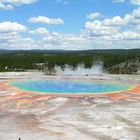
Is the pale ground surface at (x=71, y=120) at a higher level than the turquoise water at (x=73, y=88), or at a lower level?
lower

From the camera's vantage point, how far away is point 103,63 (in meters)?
78.5

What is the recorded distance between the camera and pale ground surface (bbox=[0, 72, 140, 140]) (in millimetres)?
18656

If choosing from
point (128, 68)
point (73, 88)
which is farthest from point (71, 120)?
point (128, 68)

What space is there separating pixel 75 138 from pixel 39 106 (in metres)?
8.89

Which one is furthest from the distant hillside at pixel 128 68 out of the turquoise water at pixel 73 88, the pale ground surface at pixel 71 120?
the pale ground surface at pixel 71 120

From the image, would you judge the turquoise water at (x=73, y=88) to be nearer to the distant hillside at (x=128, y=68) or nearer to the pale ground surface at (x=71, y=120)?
the pale ground surface at (x=71, y=120)

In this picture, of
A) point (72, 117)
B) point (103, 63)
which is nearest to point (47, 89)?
point (72, 117)

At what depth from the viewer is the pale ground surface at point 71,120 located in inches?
734

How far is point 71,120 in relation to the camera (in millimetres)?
22078

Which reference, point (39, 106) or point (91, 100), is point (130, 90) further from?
point (39, 106)

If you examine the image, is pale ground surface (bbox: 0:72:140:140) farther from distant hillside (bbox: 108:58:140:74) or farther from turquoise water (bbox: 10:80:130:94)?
distant hillside (bbox: 108:58:140:74)

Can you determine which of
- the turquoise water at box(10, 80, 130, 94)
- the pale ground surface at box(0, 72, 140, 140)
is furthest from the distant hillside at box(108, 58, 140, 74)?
the pale ground surface at box(0, 72, 140, 140)

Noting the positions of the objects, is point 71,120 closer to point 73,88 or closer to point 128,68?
point 73,88

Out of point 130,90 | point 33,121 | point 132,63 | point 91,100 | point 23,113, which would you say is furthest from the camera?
point 132,63
